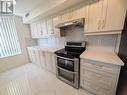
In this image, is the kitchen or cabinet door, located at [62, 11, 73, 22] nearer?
the kitchen

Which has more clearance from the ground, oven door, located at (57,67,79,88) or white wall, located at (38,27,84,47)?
white wall, located at (38,27,84,47)

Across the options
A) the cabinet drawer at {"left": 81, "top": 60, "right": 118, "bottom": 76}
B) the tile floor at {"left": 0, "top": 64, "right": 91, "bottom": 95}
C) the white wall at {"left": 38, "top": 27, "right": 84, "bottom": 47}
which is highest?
the white wall at {"left": 38, "top": 27, "right": 84, "bottom": 47}

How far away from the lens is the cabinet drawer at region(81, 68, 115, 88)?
136 centimetres

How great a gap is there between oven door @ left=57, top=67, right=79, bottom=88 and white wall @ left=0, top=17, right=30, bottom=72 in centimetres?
238

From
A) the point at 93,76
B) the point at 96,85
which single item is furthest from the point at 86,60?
the point at 96,85

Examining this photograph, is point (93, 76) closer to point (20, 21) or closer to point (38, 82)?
point (38, 82)

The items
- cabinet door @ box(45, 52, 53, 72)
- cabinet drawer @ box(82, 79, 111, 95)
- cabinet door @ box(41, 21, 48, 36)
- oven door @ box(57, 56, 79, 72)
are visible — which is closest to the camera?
cabinet drawer @ box(82, 79, 111, 95)

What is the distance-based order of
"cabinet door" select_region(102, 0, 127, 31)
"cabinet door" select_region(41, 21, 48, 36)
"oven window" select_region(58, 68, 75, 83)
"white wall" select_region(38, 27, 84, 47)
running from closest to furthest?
1. "cabinet door" select_region(102, 0, 127, 31)
2. "oven window" select_region(58, 68, 75, 83)
3. "white wall" select_region(38, 27, 84, 47)
4. "cabinet door" select_region(41, 21, 48, 36)

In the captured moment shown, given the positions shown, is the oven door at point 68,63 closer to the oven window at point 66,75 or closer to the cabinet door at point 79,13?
the oven window at point 66,75

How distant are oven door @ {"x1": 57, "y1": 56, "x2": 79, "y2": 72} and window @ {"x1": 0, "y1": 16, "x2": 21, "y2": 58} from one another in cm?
248

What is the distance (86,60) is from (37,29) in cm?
263

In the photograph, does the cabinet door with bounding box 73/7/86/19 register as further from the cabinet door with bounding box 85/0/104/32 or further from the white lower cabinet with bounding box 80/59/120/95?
the white lower cabinet with bounding box 80/59/120/95

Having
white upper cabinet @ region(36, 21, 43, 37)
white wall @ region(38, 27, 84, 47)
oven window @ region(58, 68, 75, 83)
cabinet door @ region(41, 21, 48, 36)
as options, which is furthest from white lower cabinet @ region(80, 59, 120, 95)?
white upper cabinet @ region(36, 21, 43, 37)

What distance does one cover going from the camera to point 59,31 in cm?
243
